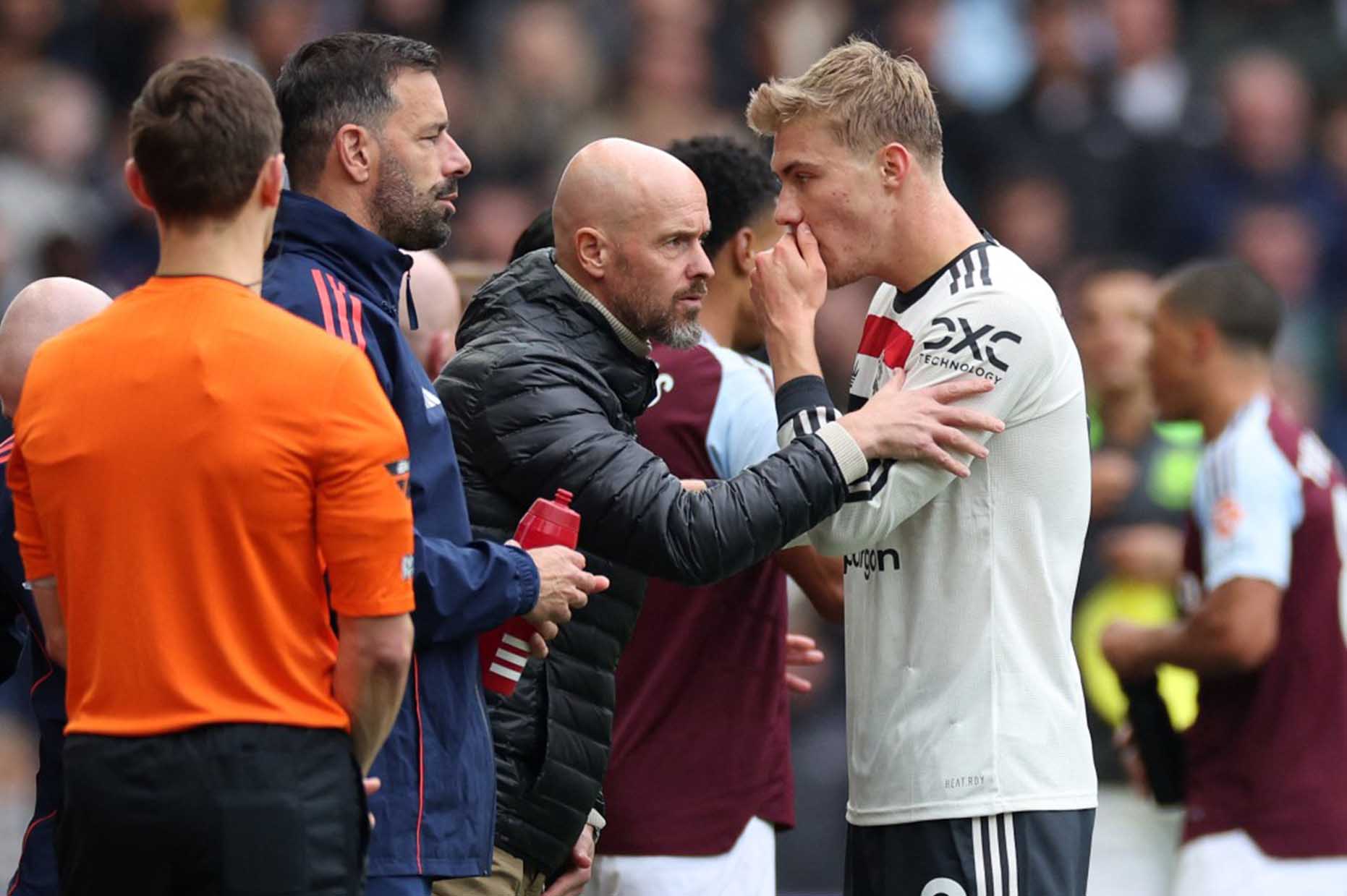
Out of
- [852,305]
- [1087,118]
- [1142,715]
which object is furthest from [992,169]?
[1142,715]

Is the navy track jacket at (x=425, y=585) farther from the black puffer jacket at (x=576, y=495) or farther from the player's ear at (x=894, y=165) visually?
the player's ear at (x=894, y=165)

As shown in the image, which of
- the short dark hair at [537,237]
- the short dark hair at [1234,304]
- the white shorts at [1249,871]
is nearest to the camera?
the short dark hair at [537,237]

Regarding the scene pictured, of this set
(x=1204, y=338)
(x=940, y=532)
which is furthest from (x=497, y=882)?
(x=1204, y=338)

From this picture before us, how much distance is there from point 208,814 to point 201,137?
1.04m

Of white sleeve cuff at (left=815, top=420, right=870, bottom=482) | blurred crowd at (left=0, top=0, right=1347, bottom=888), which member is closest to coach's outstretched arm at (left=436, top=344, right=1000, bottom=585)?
white sleeve cuff at (left=815, top=420, right=870, bottom=482)

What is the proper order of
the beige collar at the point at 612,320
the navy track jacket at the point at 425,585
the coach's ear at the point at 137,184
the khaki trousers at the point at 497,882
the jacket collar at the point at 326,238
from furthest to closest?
1. the beige collar at the point at 612,320
2. the khaki trousers at the point at 497,882
3. the jacket collar at the point at 326,238
4. the navy track jacket at the point at 425,585
5. the coach's ear at the point at 137,184

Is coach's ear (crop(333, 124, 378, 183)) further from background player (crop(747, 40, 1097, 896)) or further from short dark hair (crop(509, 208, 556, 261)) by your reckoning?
short dark hair (crop(509, 208, 556, 261))

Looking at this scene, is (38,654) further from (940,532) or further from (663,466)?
(940,532)

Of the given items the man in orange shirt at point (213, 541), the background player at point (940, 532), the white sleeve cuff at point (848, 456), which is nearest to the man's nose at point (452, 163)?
the background player at point (940, 532)

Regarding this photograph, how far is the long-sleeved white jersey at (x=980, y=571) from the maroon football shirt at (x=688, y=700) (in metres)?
0.84

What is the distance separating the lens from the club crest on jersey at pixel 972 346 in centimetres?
380

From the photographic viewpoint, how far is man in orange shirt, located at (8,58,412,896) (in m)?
2.95

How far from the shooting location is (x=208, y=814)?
116 inches

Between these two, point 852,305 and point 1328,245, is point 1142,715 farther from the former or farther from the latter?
point 1328,245
